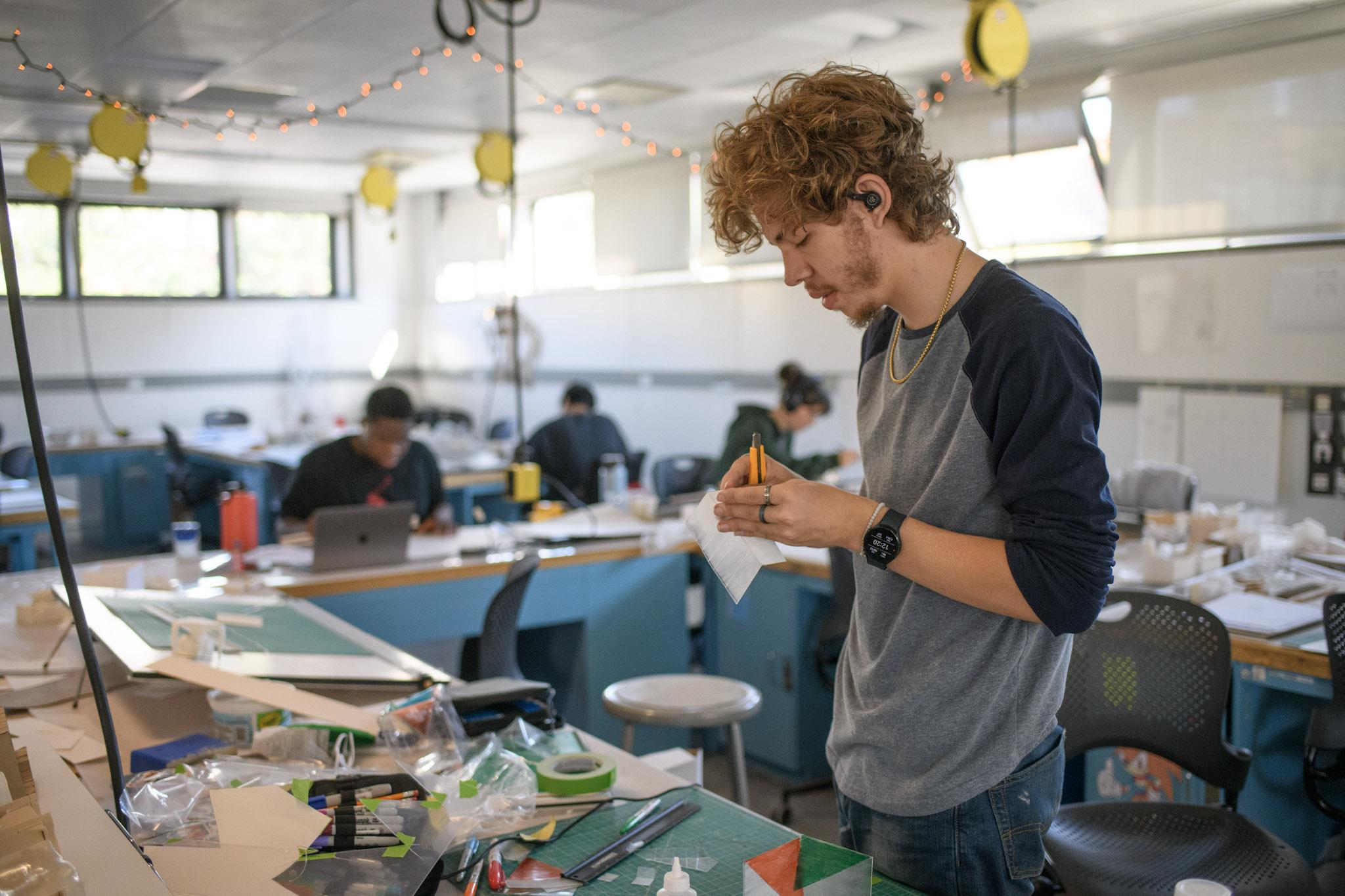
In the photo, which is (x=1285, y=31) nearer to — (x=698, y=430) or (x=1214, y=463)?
(x=1214, y=463)

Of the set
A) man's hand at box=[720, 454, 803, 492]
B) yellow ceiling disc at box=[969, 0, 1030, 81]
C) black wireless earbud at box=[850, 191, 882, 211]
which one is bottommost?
man's hand at box=[720, 454, 803, 492]

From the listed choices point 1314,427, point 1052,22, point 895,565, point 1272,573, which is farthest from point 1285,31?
point 895,565

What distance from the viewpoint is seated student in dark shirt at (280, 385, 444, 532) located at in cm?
396

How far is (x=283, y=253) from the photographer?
10.3 meters

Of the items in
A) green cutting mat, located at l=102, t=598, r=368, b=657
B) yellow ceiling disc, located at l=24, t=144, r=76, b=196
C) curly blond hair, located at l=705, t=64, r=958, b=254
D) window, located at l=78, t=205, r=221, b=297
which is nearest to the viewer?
curly blond hair, located at l=705, t=64, r=958, b=254

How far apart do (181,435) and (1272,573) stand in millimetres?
7712

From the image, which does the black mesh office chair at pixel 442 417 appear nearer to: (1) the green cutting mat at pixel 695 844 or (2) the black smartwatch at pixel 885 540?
(1) the green cutting mat at pixel 695 844

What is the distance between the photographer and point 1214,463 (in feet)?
15.7

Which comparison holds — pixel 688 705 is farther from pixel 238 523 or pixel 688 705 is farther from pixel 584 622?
pixel 238 523

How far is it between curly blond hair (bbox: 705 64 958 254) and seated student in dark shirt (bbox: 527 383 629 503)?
468 centimetres

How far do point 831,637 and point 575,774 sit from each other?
6.70 feet

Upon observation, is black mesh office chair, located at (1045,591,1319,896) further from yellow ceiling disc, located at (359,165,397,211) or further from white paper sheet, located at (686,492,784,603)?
yellow ceiling disc, located at (359,165,397,211)

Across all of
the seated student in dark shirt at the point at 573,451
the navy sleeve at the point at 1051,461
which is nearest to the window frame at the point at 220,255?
the seated student in dark shirt at the point at 573,451

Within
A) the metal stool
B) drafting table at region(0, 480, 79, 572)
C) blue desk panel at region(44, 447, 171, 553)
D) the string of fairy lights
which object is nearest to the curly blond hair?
the metal stool
